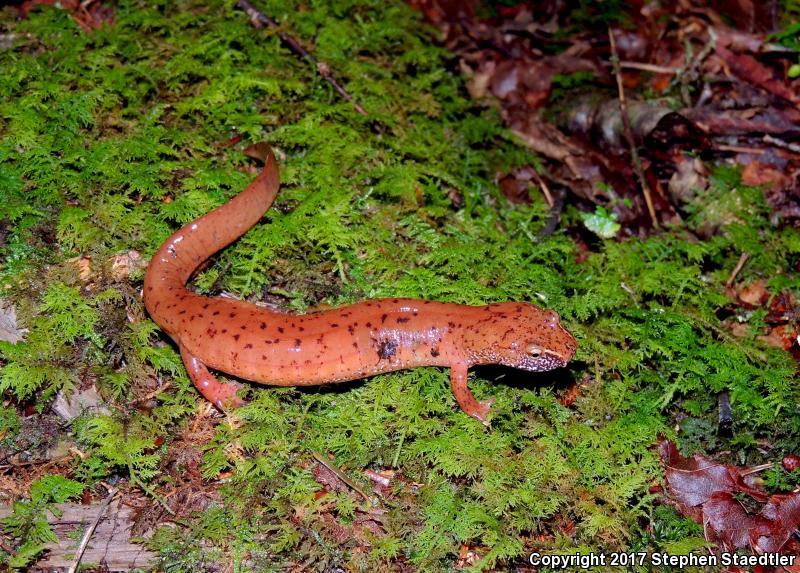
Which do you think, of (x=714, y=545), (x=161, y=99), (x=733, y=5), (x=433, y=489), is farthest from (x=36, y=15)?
(x=733, y=5)

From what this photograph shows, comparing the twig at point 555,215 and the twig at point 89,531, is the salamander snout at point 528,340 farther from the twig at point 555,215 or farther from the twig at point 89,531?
the twig at point 89,531

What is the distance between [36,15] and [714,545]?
7917 mm

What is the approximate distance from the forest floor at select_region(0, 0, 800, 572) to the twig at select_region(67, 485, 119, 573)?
0.16 feet

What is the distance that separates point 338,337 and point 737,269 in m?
3.97

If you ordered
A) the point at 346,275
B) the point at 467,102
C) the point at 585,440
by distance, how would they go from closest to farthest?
the point at 585,440 → the point at 346,275 → the point at 467,102

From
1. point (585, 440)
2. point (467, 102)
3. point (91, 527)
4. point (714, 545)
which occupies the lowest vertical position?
point (714, 545)

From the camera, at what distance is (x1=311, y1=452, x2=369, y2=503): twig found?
4383 mm

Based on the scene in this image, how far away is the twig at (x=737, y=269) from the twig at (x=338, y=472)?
13.2 feet

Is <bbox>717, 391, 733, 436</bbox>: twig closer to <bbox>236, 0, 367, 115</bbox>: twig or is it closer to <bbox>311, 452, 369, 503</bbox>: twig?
<bbox>311, 452, 369, 503</bbox>: twig

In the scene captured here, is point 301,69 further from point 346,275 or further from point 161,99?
point 346,275

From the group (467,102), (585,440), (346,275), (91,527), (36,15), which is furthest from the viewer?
(467,102)

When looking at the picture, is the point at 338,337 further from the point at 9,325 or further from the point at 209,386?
the point at 9,325

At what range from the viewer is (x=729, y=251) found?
19.8 ft

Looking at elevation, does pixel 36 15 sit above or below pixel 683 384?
above
